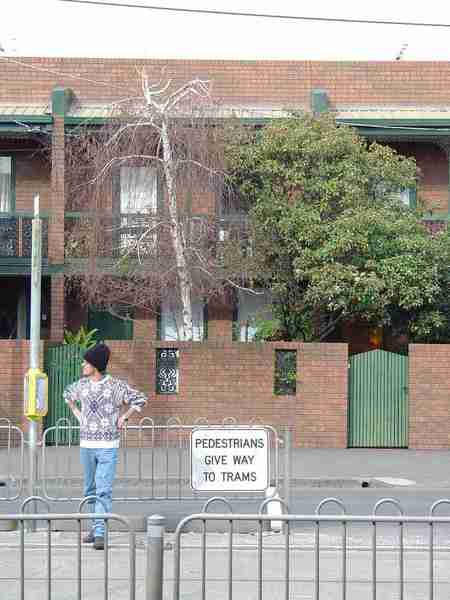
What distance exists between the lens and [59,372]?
23000 mm

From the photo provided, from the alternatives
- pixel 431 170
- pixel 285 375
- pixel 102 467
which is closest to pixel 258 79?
pixel 431 170

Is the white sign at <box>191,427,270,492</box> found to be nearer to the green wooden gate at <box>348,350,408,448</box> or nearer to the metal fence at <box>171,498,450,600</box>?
the metal fence at <box>171,498,450,600</box>

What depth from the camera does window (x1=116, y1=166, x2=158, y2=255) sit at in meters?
24.3

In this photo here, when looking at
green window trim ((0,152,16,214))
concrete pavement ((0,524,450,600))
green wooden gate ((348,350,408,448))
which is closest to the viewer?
concrete pavement ((0,524,450,600))

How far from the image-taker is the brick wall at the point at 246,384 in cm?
2286

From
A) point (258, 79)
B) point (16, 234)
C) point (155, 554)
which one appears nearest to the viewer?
point (155, 554)

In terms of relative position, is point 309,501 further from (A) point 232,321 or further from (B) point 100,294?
(A) point 232,321

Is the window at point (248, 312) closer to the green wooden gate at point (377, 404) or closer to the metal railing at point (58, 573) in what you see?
the green wooden gate at point (377, 404)

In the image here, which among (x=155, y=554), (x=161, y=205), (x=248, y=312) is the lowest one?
(x=155, y=554)

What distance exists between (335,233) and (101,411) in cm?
1277

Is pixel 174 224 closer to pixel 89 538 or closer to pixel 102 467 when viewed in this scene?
pixel 102 467

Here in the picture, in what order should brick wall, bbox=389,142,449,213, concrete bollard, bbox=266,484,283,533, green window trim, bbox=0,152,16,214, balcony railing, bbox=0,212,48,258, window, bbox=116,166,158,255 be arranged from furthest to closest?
green window trim, bbox=0,152,16,214 < brick wall, bbox=389,142,449,213 < balcony railing, bbox=0,212,48,258 < window, bbox=116,166,158,255 < concrete bollard, bbox=266,484,283,533

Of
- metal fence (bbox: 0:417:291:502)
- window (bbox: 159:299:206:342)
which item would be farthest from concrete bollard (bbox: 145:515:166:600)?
window (bbox: 159:299:206:342)

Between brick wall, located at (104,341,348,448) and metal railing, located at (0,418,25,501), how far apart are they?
234 cm
